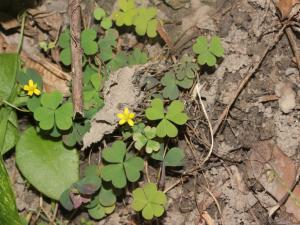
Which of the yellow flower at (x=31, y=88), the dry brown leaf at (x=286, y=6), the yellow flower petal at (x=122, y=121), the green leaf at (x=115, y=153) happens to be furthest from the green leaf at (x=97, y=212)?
the dry brown leaf at (x=286, y=6)

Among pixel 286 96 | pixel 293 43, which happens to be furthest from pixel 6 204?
pixel 293 43

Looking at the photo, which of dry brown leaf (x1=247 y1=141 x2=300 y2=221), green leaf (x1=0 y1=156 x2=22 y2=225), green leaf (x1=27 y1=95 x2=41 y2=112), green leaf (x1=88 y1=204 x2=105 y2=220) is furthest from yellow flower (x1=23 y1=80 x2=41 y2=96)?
dry brown leaf (x1=247 y1=141 x2=300 y2=221)

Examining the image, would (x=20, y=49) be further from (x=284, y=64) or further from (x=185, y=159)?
(x=284, y=64)

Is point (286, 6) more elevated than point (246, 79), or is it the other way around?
point (286, 6)

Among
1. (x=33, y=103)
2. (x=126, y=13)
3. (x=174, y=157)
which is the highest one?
(x=126, y=13)

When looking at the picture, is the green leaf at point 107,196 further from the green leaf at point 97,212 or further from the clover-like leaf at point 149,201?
the clover-like leaf at point 149,201

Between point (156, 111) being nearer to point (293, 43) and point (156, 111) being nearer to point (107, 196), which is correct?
point (107, 196)

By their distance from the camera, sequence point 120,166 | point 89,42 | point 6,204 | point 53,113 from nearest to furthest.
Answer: point 6,204 < point 120,166 < point 53,113 < point 89,42

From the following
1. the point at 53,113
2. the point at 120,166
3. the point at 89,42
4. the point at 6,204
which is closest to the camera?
the point at 6,204
